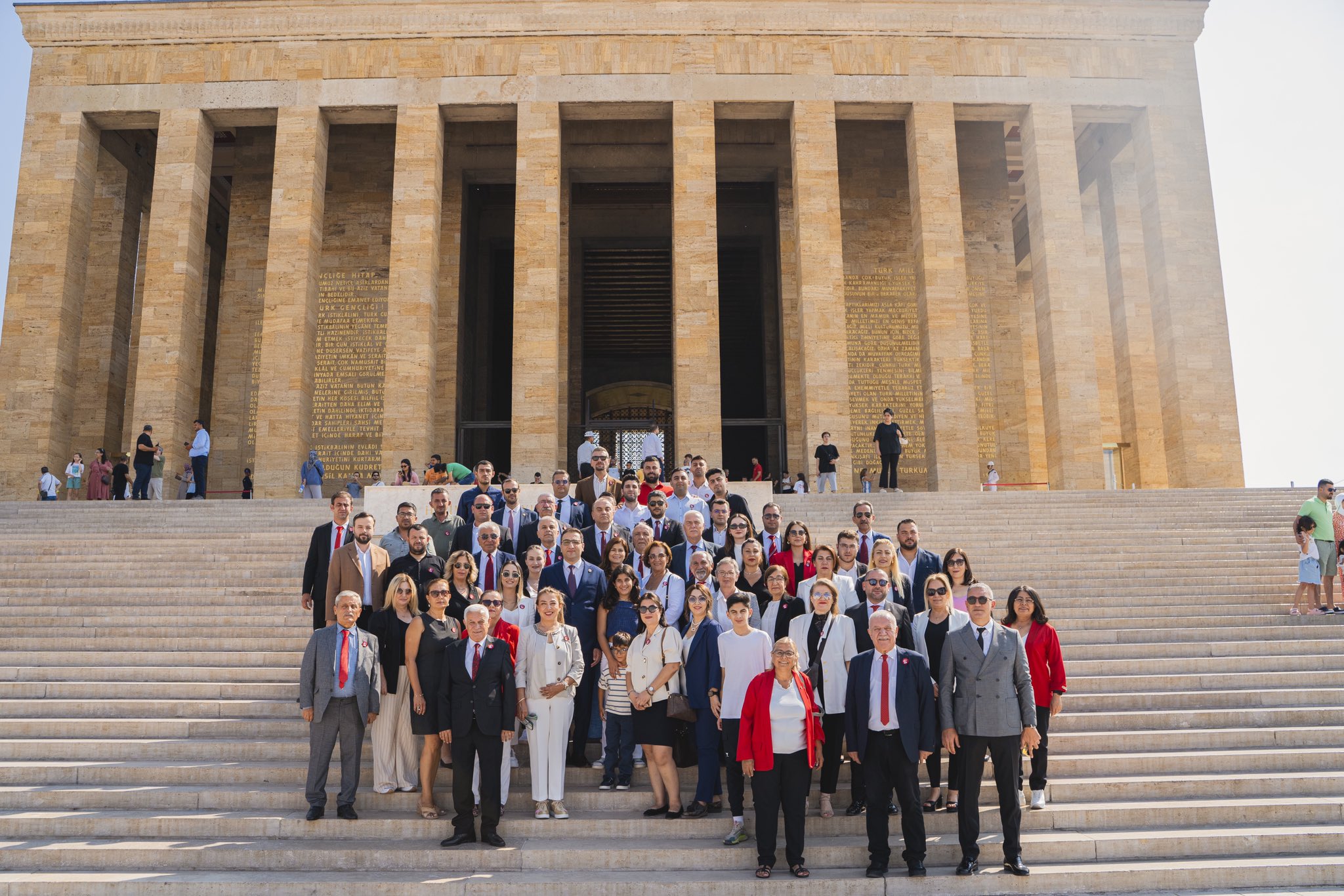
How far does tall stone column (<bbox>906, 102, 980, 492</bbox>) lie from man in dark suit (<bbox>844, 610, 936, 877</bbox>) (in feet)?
42.7

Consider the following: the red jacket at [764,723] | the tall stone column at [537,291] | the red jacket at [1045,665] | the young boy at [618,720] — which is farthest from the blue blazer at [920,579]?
the tall stone column at [537,291]

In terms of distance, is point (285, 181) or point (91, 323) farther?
point (91, 323)

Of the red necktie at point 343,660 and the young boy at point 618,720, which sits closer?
the red necktie at point 343,660

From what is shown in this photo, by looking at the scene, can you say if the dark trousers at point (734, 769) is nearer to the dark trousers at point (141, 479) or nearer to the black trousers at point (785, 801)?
the black trousers at point (785, 801)

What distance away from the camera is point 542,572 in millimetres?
6777

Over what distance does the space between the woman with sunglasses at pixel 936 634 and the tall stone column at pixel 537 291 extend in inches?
501

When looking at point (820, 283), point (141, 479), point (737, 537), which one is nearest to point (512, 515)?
point (737, 537)

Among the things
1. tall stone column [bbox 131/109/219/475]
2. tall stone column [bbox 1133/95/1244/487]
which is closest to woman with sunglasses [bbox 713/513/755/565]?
tall stone column [bbox 1133/95/1244/487]

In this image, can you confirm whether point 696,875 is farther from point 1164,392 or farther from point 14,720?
point 1164,392

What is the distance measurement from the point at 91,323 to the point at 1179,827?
2209 centimetres

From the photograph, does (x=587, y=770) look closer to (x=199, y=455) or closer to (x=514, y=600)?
(x=514, y=600)

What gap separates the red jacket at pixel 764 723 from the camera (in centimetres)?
538

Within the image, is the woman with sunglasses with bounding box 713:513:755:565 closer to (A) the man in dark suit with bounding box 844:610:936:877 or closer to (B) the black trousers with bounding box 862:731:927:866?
(A) the man in dark suit with bounding box 844:610:936:877

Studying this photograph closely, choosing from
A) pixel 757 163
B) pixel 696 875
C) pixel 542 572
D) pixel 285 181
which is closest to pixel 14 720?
pixel 542 572
